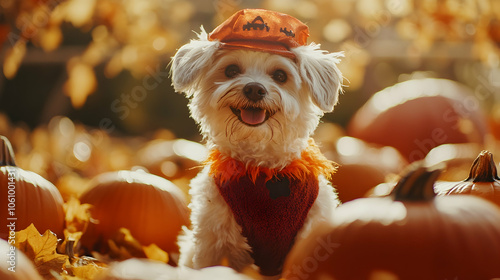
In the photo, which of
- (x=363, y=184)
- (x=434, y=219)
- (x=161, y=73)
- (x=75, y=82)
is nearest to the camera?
(x=434, y=219)

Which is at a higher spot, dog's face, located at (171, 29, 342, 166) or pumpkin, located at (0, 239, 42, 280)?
dog's face, located at (171, 29, 342, 166)

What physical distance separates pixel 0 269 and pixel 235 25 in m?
1.26

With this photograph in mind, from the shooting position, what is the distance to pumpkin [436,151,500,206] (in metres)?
2.09

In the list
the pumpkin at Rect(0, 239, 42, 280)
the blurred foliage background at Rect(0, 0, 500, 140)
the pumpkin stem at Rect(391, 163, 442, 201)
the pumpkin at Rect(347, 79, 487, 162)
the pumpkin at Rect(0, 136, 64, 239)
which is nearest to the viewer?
the pumpkin at Rect(0, 239, 42, 280)

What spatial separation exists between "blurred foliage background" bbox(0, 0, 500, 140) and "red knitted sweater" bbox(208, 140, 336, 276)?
2.12 metres

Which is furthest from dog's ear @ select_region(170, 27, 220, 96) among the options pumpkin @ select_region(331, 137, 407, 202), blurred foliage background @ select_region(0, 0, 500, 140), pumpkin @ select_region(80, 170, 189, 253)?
blurred foliage background @ select_region(0, 0, 500, 140)

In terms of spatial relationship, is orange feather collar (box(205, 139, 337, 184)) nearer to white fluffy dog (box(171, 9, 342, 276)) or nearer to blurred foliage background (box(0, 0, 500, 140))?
white fluffy dog (box(171, 9, 342, 276))

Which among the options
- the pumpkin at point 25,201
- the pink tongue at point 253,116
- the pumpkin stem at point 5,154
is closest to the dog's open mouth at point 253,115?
the pink tongue at point 253,116

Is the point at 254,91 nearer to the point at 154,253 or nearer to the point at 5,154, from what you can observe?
the point at 154,253

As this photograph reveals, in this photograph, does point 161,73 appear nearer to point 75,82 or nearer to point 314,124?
point 75,82

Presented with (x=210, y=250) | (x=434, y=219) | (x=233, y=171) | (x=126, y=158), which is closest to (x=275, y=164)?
(x=233, y=171)

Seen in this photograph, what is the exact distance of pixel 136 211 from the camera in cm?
270

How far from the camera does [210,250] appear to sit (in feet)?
7.04

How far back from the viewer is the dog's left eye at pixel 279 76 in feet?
7.07
